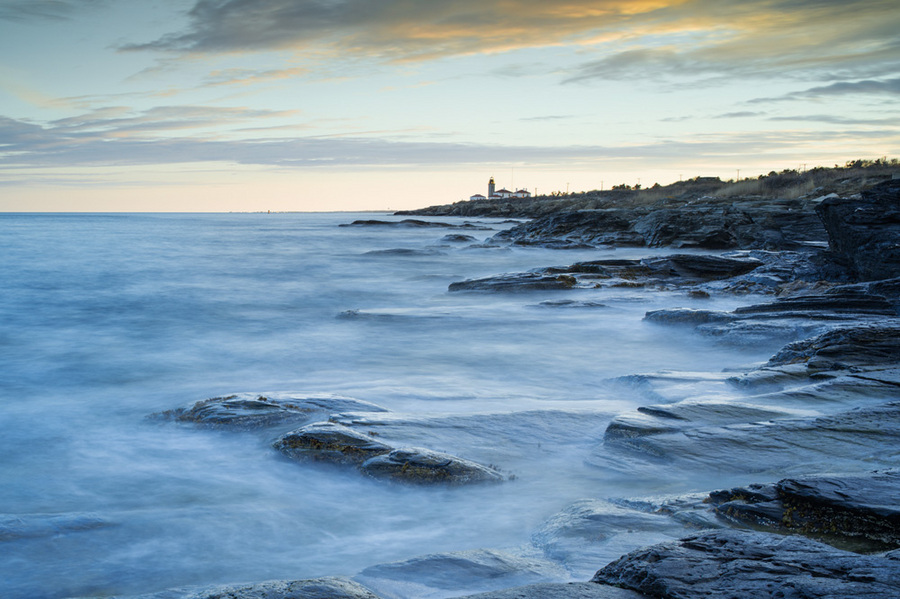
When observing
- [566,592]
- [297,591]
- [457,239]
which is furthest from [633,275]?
[457,239]

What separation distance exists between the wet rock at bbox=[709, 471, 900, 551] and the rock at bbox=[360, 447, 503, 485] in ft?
5.56

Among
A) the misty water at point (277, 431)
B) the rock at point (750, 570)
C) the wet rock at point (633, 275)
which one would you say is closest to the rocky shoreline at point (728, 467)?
the rock at point (750, 570)

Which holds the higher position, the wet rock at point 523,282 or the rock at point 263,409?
the wet rock at point 523,282

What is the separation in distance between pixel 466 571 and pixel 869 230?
1122 centimetres

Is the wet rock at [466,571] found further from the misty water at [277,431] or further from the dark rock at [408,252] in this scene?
the dark rock at [408,252]

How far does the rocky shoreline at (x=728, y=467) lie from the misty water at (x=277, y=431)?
0.21 meters

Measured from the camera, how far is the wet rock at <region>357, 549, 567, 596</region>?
3.13 m

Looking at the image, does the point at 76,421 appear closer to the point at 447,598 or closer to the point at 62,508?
the point at 62,508

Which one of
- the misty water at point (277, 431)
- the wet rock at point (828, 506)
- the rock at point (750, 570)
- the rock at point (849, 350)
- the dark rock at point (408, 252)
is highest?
the dark rock at point (408, 252)

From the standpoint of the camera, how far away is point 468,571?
322 centimetres

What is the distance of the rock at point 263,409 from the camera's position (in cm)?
590

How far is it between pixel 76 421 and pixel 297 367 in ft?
9.97

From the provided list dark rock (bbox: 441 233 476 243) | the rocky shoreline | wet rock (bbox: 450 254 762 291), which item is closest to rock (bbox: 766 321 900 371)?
the rocky shoreline

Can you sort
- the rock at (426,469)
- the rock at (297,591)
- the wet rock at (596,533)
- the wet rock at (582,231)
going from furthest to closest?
the wet rock at (582,231)
the rock at (426,469)
the wet rock at (596,533)
the rock at (297,591)
